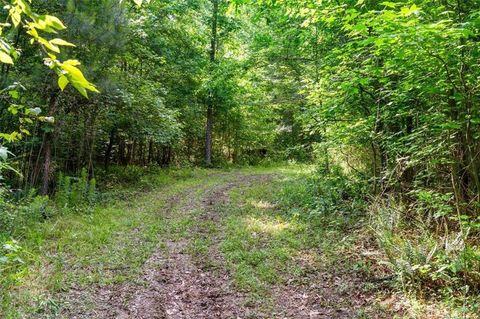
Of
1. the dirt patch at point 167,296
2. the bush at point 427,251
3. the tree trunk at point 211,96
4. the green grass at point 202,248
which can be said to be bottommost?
the dirt patch at point 167,296

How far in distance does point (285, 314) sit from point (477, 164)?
349cm

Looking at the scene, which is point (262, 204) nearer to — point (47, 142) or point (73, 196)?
point (73, 196)

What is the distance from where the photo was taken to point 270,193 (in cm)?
1184

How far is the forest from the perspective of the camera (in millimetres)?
4395

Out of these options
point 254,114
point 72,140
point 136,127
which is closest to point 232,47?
point 254,114

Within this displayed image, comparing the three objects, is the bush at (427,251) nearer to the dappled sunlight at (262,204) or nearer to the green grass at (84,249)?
the green grass at (84,249)

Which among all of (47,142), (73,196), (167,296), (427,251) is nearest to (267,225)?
(167,296)

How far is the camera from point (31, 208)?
7270 mm

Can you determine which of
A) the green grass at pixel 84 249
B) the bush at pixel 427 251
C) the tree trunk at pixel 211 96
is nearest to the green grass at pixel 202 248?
the green grass at pixel 84 249

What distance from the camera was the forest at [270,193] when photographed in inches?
173

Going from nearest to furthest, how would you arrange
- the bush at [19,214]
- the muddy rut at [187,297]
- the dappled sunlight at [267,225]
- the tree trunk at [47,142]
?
the muddy rut at [187,297], the bush at [19,214], the dappled sunlight at [267,225], the tree trunk at [47,142]

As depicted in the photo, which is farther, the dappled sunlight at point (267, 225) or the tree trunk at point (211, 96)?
the tree trunk at point (211, 96)

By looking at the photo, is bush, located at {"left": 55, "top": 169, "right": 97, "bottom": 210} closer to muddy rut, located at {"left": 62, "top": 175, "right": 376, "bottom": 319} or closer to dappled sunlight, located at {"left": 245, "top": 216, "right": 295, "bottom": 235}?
muddy rut, located at {"left": 62, "top": 175, "right": 376, "bottom": 319}

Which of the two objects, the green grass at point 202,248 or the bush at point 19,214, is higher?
the bush at point 19,214
